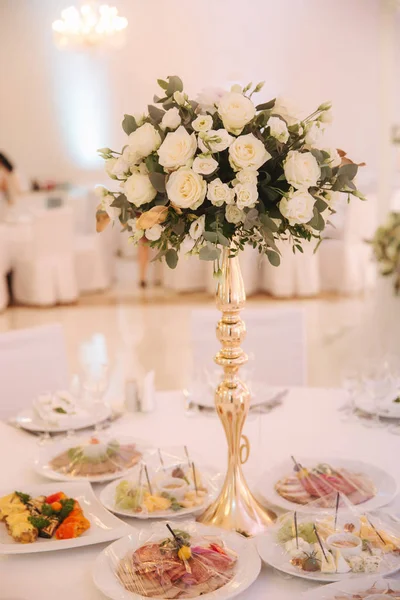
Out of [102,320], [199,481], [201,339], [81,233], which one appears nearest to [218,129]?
[199,481]

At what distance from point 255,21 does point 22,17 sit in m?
3.18

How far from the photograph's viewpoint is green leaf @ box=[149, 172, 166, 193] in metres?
1.36

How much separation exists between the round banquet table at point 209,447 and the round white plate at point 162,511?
0.03 meters

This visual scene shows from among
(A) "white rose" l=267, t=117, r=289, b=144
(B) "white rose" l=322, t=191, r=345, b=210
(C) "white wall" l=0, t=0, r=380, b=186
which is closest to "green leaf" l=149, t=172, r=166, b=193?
(A) "white rose" l=267, t=117, r=289, b=144

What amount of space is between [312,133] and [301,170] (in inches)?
4.3

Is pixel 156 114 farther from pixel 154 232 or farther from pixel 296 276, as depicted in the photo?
pixel 296 276

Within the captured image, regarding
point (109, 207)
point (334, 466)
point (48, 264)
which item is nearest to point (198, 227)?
point (109, 207)

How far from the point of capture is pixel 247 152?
4.27ft

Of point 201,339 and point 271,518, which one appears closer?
point 271,518

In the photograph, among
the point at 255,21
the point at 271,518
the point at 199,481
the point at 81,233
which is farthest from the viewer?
the point at 255,21

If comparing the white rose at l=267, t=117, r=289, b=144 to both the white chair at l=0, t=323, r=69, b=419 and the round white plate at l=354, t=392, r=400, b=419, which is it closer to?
the round white plate at l=354, t=392, r=400, b=419

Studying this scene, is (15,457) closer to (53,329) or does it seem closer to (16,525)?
(16,525)

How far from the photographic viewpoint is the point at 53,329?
2729 millimetres

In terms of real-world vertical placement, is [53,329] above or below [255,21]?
below
